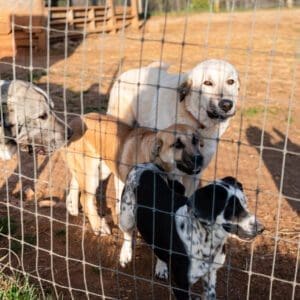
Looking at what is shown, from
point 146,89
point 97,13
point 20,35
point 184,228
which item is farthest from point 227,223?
point 97,13

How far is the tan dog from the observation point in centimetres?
377

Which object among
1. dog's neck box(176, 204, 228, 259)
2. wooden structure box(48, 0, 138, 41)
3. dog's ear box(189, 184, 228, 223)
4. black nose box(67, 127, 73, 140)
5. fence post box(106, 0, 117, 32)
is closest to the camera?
dog's ear box(189, 184, 228, 223)

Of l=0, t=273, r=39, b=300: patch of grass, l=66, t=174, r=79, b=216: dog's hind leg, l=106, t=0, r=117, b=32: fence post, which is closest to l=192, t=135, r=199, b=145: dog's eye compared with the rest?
l=66, t=174, r=79, b=216: dog's hind leg

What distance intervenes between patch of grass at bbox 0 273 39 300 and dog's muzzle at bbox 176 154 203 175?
133cm

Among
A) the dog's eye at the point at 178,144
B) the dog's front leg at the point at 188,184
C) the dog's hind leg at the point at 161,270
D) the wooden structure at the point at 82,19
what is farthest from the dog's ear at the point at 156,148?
the wooden structure at the point at 82,19

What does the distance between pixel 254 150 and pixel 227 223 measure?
10.9ft

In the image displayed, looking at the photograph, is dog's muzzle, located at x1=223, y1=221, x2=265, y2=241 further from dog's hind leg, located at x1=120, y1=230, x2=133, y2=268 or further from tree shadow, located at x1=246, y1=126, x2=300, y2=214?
tree shadow, located at x1=246, y1=126, x2=300, y2=214

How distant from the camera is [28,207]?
4574mm

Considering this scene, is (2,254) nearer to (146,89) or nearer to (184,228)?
(184,228)

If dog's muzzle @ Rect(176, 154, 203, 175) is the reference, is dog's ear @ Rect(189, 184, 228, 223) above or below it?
above

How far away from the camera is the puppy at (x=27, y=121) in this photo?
11.6 ft

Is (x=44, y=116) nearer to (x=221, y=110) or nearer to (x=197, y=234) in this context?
(x=221, y=110)

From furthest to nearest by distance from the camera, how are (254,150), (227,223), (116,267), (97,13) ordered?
1. (97,13)
2. (254,150)
3. (116,267)
4. (227,223)

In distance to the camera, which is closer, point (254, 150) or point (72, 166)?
point (72, 166)
